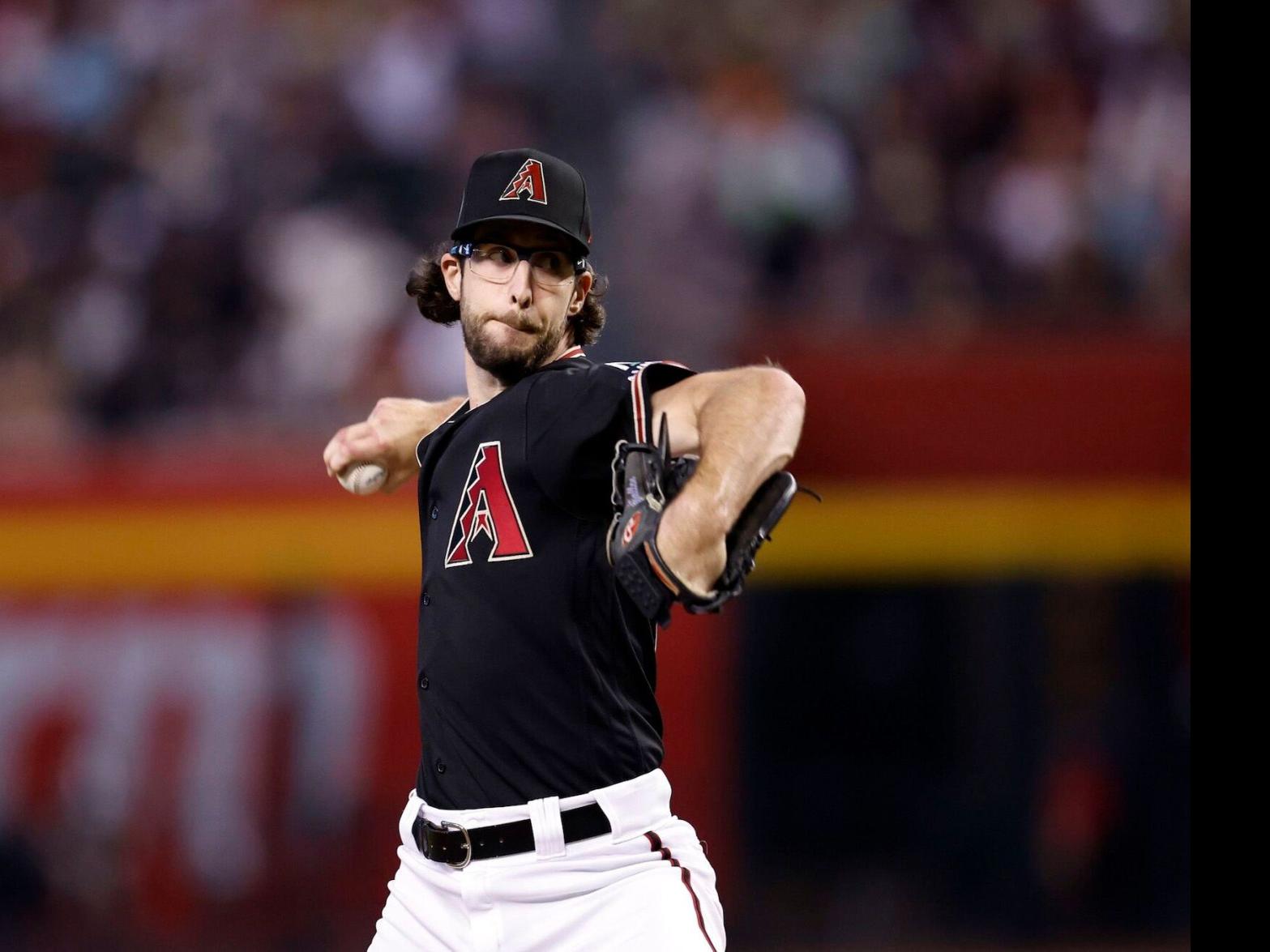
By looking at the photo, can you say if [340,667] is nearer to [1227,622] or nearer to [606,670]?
[606,670]

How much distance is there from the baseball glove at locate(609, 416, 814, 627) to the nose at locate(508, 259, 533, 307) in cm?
63

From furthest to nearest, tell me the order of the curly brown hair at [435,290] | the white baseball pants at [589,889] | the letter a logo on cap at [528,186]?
the curly brown hair at [435,290] < the letter a logo on cap at [528,186] < the white baseball pants at [589,889]

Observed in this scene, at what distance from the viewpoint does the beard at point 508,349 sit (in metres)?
3.72

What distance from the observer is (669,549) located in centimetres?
300

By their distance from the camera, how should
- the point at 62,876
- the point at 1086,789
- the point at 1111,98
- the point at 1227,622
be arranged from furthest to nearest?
the point at 1111,98 < the point at 1086,789 < the point at 62,876 < the point at 1227,622

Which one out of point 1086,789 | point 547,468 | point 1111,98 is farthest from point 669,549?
point 1111,98

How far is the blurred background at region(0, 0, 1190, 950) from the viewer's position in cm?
855

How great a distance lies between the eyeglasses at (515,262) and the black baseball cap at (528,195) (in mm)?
44

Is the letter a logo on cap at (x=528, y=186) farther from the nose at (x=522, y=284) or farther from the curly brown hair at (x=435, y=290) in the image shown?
the curly brown hair at (x=435, y=290)

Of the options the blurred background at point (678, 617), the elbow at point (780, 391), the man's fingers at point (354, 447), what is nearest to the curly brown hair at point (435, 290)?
the man's fingers at point (354, 447)

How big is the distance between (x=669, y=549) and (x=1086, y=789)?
6628 millimetres

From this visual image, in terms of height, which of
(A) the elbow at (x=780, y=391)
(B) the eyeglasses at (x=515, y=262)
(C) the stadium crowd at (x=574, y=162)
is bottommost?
(A) the elbow at (x=780, y=391)

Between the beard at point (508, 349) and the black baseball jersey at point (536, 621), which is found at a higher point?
the beard at point (508, 349)

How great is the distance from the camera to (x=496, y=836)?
140 inches
